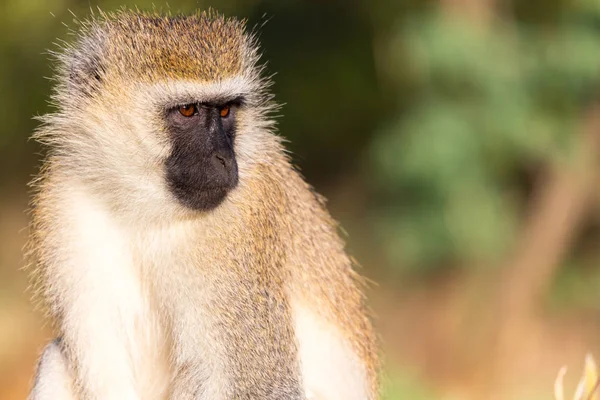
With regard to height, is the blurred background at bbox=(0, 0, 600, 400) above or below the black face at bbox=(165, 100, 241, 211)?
below

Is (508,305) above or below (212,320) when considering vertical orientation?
below

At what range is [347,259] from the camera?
16.8 feet

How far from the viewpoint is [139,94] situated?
4316 mm

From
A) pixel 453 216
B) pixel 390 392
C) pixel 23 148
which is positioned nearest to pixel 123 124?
pixel 390 392

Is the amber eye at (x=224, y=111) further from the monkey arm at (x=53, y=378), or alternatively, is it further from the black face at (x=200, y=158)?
the monkey arm at (x=53, y=378)

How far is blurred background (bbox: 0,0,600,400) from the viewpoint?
8875mm

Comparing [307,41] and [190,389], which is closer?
[190,389]

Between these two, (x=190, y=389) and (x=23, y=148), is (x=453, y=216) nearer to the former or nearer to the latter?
(x=190, y=389)

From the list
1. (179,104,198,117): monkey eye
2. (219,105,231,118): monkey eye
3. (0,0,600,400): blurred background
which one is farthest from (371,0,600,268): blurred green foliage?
(179,104,198,117): monkey eye

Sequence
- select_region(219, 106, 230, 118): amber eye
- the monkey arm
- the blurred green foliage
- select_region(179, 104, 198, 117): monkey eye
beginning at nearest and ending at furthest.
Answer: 1. select_region(179, 104, 198, 117): monkey eye
2. select_region(219, 106, 230, 118): amber eye
3. the monkey arm
4. the blurred green foliage

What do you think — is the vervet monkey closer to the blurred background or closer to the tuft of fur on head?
the tuft of fur on head

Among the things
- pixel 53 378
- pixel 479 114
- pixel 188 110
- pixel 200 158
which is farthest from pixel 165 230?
pixel 479 114

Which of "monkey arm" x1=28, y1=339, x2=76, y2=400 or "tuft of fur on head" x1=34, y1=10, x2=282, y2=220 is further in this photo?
"monkey arm" x1=28, y1=339, x2=76, y2=400

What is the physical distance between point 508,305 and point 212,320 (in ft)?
19.4
